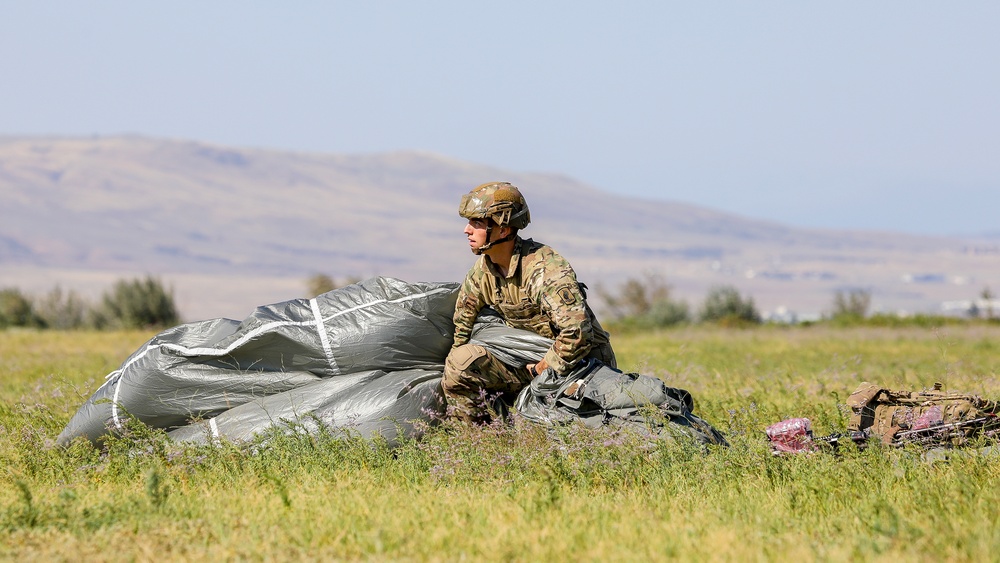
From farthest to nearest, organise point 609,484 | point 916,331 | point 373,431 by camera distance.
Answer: point 916,331, point 373,431, point 609,484

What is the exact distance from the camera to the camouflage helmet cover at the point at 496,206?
23.7 feet

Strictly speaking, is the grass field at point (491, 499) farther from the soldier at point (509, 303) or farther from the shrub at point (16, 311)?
the shrub at point (16, 311)

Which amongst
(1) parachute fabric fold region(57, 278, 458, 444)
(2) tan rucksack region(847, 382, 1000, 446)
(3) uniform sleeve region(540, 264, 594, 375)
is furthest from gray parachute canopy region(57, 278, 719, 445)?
(2) tan rucksack region(847, 382, 1000, 446)

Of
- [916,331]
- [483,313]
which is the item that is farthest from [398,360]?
[916,331]

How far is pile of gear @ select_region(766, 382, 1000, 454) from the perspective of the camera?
267 inches

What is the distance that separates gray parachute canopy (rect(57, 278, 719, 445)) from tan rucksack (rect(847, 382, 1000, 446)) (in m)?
2.01

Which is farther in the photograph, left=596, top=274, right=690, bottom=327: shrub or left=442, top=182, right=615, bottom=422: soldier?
left=596, top=274, right=690, bottom=327: shrub

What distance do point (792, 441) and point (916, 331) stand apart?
56.5ft

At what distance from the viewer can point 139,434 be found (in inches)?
289

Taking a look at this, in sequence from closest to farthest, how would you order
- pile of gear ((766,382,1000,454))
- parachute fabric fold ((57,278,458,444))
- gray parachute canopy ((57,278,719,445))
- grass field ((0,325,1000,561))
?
grass field ((0,325,1000,561)) < pile of gear ((766,382,1000,454)) < gray parachute canopy ((57,278,719,445)) < parachute fabric fold ((57,278,458,444))

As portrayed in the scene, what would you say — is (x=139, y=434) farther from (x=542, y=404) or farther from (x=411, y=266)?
(x=411, y=266)

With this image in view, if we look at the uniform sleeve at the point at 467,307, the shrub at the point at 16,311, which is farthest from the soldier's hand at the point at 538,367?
the shrub at the point at 16,311

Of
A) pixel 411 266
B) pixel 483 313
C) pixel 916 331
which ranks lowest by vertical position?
pixel 411 266

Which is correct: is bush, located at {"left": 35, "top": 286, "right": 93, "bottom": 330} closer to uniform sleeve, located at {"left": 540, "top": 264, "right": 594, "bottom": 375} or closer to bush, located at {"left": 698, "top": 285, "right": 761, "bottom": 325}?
bush, located at {"left": 698, "top": 285, "right": 761, "bottom": 325}
